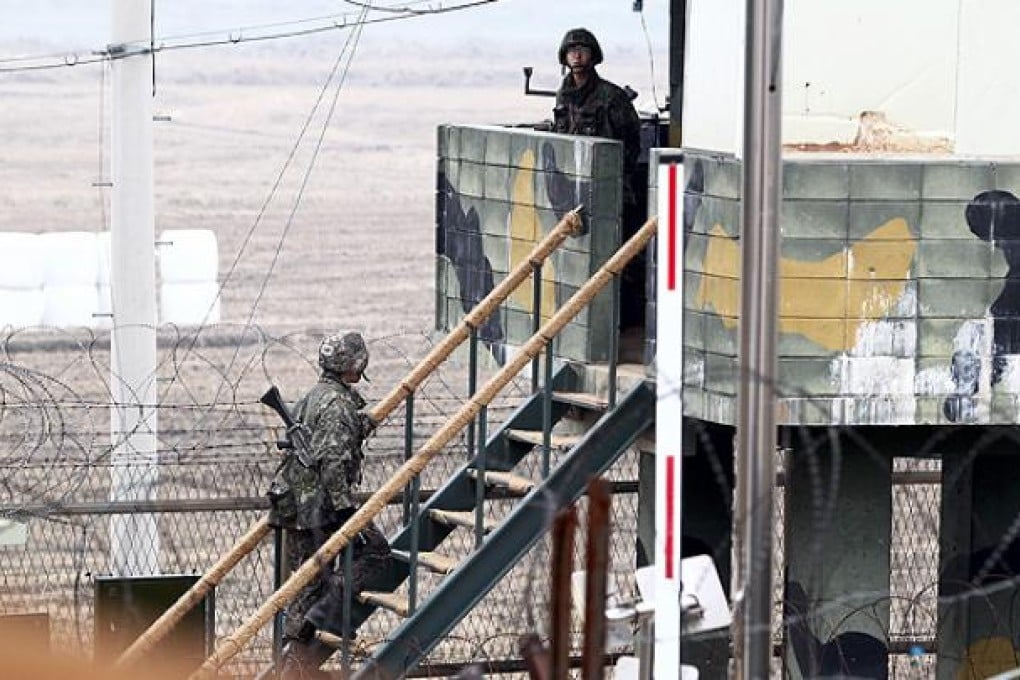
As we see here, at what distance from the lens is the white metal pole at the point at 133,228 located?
1619cm

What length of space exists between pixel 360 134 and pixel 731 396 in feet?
130

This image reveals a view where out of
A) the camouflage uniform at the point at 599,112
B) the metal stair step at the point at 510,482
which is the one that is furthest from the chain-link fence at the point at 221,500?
the camouflage uniform at the point at 599,112

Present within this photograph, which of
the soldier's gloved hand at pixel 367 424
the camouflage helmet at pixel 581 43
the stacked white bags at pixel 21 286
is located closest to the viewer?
the soldier's gloved hand at pixel 367 424

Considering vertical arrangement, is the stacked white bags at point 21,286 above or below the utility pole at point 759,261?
below

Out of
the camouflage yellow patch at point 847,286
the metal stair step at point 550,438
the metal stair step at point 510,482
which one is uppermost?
the camouflage yellow patch at point 847,286

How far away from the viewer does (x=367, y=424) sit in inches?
443

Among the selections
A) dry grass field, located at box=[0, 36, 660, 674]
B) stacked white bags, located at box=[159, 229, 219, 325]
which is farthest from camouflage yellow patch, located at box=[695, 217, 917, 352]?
stacked white bags, located at box=[159, 229, 219, 325]

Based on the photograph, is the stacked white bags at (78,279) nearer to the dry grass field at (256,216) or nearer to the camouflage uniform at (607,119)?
the dry grass field at (256,216)

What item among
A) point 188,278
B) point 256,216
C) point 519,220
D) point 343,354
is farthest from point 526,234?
point 256,216

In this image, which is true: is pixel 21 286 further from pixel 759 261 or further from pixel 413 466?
pixel 759 261

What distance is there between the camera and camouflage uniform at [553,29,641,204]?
13164 millimetres

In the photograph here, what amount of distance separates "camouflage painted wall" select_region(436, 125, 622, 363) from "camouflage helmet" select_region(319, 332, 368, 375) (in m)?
1.27

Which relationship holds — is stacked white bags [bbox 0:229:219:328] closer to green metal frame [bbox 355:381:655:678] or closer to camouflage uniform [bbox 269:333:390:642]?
camouflage uniform [bbox 269:333:390:642]

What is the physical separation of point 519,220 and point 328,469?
1.98 meters
